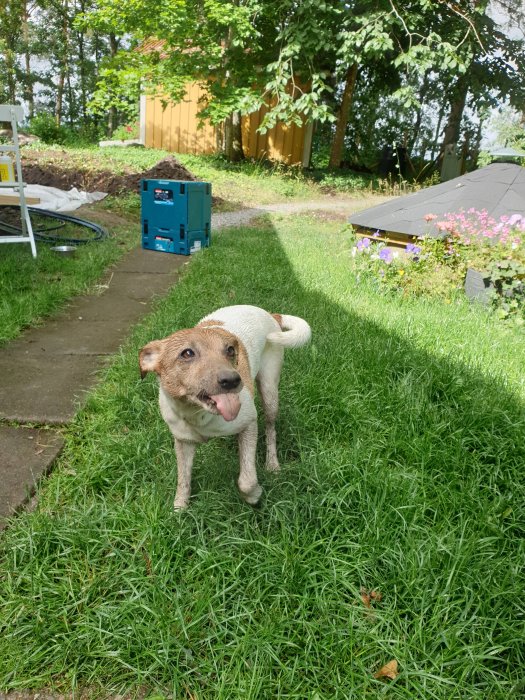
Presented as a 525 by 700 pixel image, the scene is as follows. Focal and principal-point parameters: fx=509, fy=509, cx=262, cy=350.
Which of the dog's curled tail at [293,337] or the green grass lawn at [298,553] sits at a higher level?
the dog's curled tail at [293,337]

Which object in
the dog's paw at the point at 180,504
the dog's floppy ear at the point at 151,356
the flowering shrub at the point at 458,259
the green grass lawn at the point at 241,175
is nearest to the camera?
the dog's floppy ear at the point at 151,356

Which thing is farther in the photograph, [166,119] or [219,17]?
[166,119]

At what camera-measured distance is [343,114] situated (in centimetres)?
1543

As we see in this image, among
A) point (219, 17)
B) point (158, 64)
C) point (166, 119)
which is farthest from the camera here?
point (166, 119)

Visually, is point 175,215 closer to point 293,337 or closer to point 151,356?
point 293,337

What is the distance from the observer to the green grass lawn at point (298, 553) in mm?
1533

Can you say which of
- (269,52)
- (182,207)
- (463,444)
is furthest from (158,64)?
(463,444)

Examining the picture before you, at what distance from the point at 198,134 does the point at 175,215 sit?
36.3 feet

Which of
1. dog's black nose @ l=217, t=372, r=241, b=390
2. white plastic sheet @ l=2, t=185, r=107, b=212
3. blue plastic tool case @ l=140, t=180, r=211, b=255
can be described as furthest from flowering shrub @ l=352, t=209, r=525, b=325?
white plastic sheet @ l=2, t=185, r=107, b=212

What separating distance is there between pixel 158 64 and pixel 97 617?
1418 cm

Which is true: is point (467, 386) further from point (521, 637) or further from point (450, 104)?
point (450, 104)

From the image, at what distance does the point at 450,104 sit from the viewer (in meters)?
17.6

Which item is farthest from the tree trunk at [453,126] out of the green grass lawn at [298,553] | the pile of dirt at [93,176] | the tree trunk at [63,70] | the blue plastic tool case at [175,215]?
the green grass lawn at [298,553]

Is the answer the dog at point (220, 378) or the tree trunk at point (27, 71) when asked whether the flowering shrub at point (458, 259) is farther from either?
the tree trunk at point (27, 71)
